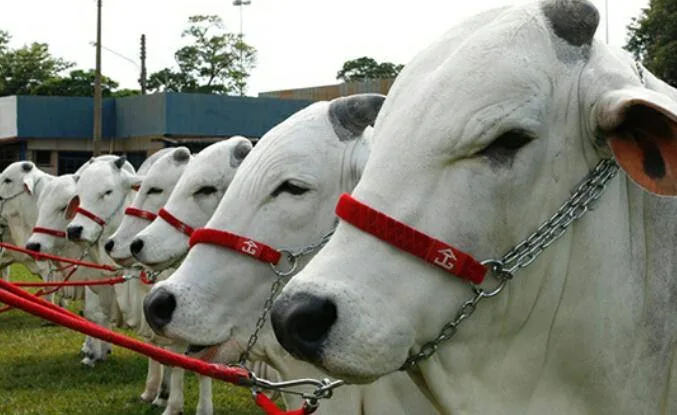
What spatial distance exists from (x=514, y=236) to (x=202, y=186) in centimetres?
383

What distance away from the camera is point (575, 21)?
8.39ft

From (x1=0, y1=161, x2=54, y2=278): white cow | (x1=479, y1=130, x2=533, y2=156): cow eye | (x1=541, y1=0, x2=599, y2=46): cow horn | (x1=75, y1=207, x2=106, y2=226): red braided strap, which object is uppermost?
(x1=541, y1=0, x2=599, y2=46): cow horn

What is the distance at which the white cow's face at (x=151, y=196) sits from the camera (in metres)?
8.42

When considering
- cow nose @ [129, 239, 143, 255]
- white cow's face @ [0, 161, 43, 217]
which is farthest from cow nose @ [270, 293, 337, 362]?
white cow's face @ [0, 161, 43, 217]

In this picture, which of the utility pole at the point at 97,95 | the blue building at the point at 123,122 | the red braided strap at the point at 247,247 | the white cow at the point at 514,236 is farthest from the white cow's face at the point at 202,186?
the blue building at the point at 123,122

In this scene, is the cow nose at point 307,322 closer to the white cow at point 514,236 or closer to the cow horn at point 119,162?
the white cow at point 514,236

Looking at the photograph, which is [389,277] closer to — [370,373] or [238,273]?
[370,373]

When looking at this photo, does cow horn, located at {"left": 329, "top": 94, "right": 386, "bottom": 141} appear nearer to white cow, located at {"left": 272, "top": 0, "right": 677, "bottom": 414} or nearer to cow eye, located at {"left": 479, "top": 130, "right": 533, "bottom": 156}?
white cow, located at {"left": 272, "top": 0, "right": 677, "bottom": 414}

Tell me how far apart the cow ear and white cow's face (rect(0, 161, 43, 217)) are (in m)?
14.0

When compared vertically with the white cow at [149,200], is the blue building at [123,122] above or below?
below

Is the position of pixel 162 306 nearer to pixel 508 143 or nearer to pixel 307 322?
pixel 307 322

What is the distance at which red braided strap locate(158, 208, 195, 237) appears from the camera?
6.26 meters

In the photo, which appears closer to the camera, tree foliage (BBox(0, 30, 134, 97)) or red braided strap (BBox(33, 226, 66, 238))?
red braided strap (BBox(33, 226, 66, 238))

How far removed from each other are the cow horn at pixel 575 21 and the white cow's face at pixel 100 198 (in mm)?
8746
